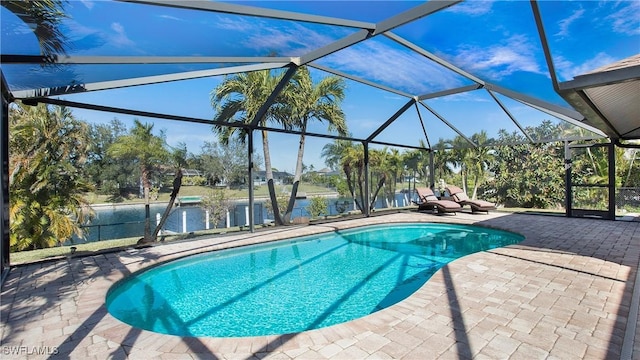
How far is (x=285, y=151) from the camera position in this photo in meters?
20.3

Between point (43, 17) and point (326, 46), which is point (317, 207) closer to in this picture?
point (326, 46)

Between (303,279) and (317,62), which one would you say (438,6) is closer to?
(317,62)

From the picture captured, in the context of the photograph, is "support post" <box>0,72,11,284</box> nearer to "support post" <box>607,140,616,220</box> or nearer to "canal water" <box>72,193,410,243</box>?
"canal water" <box>72,193,410,243</box>

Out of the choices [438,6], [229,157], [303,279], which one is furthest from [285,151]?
[438,6]

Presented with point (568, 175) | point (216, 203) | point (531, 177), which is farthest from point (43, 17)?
point (531, 177)

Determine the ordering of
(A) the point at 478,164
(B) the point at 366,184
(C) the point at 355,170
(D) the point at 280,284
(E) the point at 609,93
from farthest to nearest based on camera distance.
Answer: (A) the point at 478,164 < (C) the point at 355,170 < (B) the point at 366,184 < (D) the point at 280,284 < (E) the point at 609,93

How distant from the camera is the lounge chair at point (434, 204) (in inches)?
520

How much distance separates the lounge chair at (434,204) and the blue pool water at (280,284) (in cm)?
333

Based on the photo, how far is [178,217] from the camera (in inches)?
486

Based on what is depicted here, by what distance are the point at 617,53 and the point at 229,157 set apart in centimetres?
2043

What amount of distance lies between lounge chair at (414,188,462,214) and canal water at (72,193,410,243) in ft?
12.3

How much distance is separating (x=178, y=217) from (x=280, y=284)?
312 inches

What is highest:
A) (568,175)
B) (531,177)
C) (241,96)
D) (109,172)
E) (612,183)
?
(241,96)

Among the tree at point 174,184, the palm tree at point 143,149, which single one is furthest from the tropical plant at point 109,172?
the tree at point 174,184
